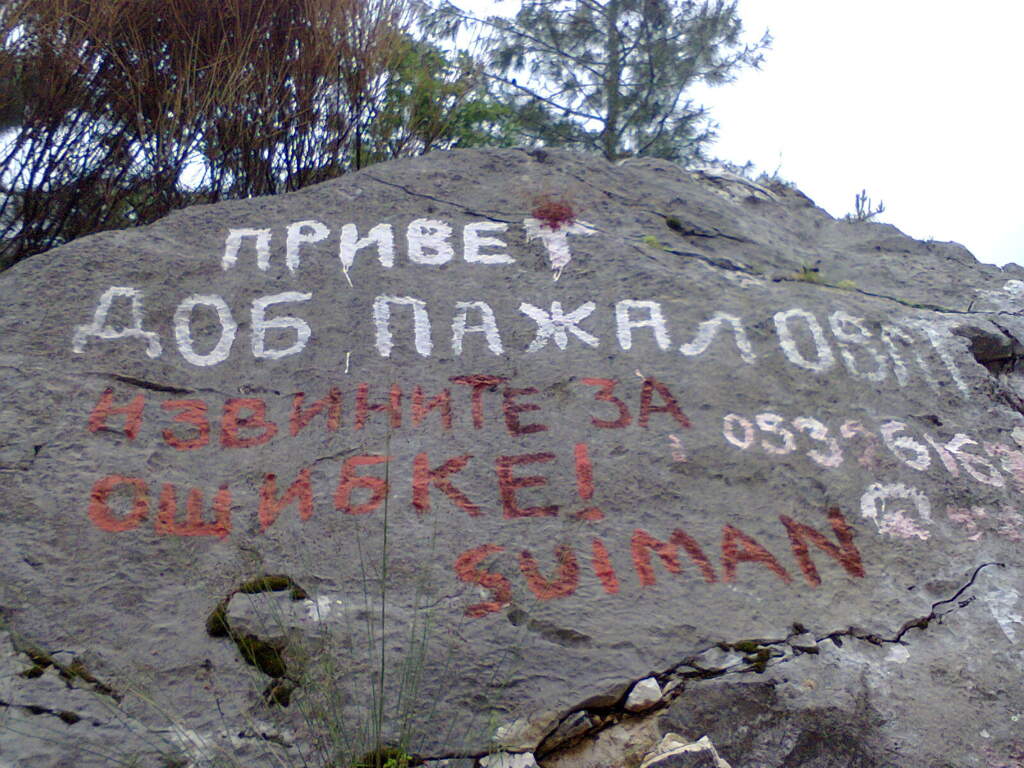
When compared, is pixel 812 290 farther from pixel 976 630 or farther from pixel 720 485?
pixel 976 630

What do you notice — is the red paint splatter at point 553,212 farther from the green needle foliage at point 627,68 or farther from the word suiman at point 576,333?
the green needle foliage at point 627,68

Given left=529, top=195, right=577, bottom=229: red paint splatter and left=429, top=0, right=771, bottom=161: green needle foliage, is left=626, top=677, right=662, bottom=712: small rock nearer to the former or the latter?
left=529, top=195, right=577, bottom=229: red paint splatter

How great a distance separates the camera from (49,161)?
180 inches

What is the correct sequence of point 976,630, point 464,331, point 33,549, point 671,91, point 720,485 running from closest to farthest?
point 33,549 < point 976,630 < point 720,485 < point 464,331 < point 671,91

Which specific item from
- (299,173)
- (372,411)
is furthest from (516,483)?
(299,173)

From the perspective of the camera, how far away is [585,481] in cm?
278

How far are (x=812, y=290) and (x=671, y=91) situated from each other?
5.23m

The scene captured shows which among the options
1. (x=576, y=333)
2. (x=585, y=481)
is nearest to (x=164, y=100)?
(x=576, y=333)

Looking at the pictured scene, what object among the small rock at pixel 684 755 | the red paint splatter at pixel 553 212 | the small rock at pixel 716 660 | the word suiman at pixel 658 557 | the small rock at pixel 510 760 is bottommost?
the small rock at pixel 510 760

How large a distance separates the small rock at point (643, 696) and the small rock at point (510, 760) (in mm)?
272

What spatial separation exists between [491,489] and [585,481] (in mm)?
268

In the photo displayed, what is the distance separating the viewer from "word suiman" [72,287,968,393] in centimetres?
296

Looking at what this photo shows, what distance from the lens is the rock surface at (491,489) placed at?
2326 millimetres

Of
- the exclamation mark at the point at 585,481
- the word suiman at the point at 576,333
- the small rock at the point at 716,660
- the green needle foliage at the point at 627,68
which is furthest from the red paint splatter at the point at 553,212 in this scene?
the green needle foliage at the point at 627,68
